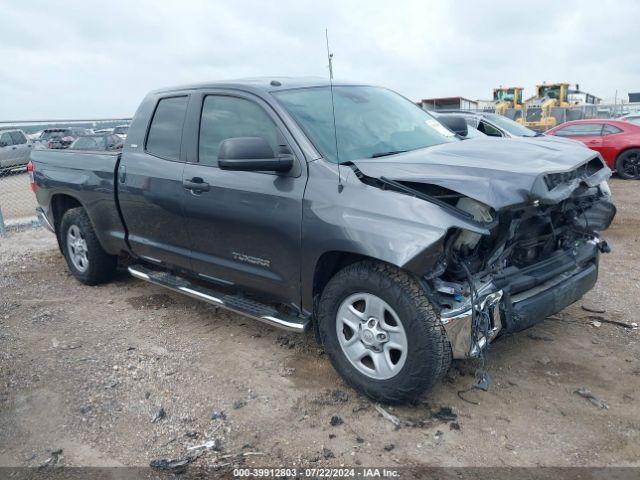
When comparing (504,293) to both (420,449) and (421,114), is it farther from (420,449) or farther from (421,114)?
(421,114)

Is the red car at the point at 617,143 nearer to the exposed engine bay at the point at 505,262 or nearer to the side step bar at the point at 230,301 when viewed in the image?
the exposed engine bay at the point at 505,262

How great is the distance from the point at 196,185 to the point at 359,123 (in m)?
1.26

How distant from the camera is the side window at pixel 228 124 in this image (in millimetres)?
3719

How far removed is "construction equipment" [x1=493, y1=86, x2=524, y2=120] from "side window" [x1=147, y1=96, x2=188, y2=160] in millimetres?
21588

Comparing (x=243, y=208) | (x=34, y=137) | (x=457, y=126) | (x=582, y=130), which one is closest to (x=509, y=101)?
(x=582, y=130)

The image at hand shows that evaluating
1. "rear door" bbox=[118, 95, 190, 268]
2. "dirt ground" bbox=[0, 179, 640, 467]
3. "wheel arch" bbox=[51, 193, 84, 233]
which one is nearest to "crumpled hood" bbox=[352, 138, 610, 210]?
"dirt ground" bbox=[0, 179, 640, 467]

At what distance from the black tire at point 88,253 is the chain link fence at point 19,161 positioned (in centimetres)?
281

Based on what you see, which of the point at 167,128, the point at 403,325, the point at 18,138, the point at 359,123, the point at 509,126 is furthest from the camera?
the point at 18,138

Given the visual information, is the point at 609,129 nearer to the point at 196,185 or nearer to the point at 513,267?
the point at 513,267

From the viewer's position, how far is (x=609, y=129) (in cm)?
1209

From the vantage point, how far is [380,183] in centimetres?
311

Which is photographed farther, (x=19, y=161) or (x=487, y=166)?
(x=19, y=161)

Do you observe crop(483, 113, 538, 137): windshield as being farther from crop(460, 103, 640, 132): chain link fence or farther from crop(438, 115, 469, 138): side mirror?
crop(460, 103, 640, 132): chain link fence

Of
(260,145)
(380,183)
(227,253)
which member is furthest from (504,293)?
(227,253)
